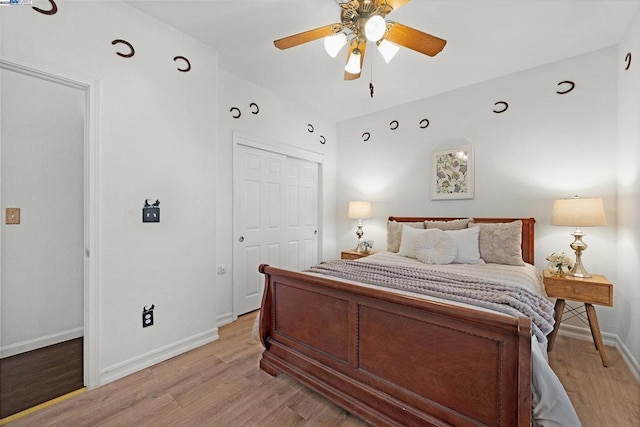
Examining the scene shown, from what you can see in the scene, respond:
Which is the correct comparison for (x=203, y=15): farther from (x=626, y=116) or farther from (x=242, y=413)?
(x=626, y=116)

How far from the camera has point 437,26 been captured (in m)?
2.23

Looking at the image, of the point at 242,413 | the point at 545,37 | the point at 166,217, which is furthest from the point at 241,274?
the point at 545,37

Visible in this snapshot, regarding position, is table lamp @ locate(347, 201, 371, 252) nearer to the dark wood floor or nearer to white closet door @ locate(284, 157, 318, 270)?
white closet door @ locate(284, 157, 318, 270)

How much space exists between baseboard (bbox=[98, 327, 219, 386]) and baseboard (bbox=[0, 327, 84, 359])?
41.6 inches

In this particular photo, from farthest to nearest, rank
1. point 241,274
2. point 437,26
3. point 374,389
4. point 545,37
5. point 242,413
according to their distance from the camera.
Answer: point 241,274, point 545,37, point 437,26, point 242,413, point 374,389

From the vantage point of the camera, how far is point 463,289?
1.67 meters

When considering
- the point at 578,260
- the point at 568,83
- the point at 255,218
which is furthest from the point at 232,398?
the point at 568,83

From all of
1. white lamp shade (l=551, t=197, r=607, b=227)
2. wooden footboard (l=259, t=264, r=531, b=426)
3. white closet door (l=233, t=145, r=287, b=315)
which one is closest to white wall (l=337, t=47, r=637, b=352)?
white lamp shade (l=551, t=197, r=607, b=227)

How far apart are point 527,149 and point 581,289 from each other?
57.8 inches

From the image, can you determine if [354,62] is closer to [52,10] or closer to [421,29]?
[421,29]

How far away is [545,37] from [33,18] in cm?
376

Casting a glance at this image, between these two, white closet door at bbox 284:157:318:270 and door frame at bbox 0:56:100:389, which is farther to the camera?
white closet door at bbox 284:157:318:270

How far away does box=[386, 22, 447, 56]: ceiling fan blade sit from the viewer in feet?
5.60

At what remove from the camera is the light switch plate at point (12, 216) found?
229 cm
